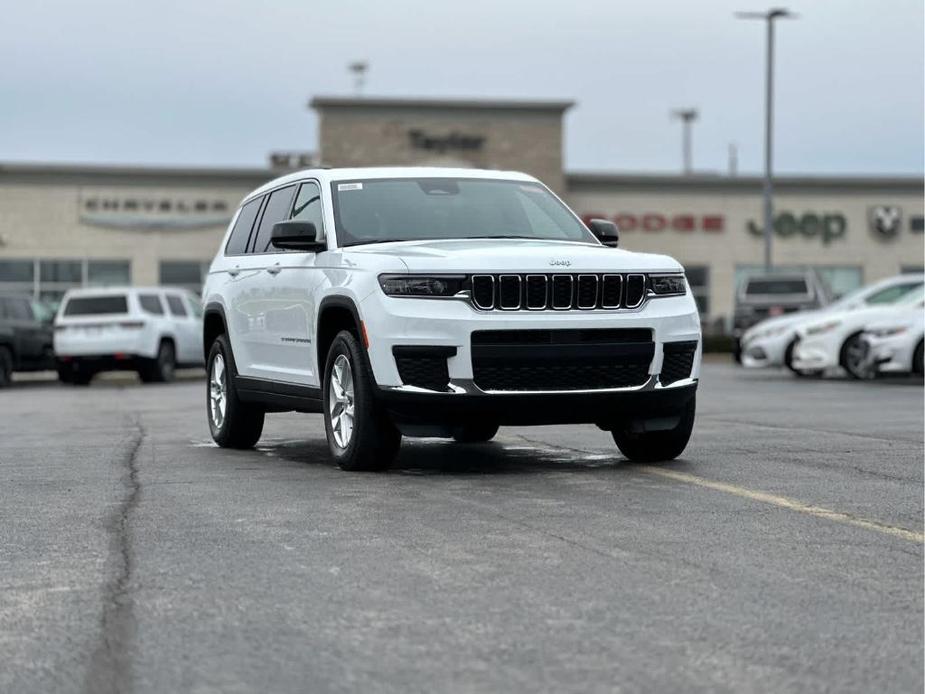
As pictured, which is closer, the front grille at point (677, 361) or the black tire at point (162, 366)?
the front grille at point (677, 361)

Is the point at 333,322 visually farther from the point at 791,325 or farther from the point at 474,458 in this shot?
the point at 791,325

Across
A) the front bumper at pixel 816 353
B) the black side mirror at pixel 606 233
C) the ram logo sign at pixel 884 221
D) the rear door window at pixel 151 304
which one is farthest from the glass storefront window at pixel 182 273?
the black side mirror at pixel 606 233

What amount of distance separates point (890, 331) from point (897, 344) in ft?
1.05

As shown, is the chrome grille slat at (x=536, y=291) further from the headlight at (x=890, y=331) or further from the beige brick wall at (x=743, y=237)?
the beige brick wall at (x=743, y=237)

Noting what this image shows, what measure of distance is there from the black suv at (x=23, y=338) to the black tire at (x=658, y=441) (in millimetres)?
19027

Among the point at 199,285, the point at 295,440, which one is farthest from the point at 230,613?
the point at 199,285

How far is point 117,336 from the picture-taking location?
28.9m

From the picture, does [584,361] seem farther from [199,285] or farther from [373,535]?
[199,285]

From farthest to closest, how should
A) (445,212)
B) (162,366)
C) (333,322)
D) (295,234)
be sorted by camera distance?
(162,366) → (445,212) → (295,234) → (333,322)

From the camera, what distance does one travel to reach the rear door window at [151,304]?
29.6 m

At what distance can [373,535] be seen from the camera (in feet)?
24.0

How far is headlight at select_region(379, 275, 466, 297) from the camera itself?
9.55 m

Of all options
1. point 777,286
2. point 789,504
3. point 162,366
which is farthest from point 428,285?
point 777,286

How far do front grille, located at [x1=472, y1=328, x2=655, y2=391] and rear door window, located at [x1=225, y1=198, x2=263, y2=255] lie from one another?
11.4 feet
